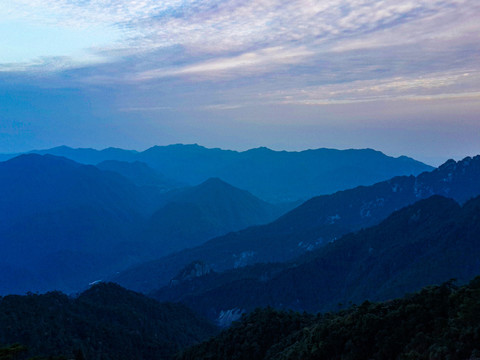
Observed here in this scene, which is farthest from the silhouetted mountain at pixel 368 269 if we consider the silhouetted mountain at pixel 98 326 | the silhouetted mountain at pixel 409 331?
the silhouetted mountain at pixel 409 331

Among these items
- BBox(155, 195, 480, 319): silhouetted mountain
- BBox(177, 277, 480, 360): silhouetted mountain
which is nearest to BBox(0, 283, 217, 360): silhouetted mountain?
BBox(177, 277, 480, 360): silhouetted mountain

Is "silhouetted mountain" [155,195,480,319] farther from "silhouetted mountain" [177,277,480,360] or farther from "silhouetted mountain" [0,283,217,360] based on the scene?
"silhouetted mountain" [177,277,480,360]

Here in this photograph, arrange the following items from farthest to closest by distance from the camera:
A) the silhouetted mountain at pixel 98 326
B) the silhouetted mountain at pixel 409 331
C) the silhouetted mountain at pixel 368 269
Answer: the silhouetted mountain at pixel 368 269, the silhouetted mountain at pixel 98 326, the silhouetted mountain at pixel 409 331

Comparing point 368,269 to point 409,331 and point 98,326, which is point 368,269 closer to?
point 98,326

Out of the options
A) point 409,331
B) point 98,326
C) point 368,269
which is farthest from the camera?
point 368,269

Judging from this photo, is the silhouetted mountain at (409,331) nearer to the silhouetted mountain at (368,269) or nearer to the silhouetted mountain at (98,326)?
the silhouetted mountain at (98,326)

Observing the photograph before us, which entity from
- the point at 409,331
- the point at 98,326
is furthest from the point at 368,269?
the point at 409,331
